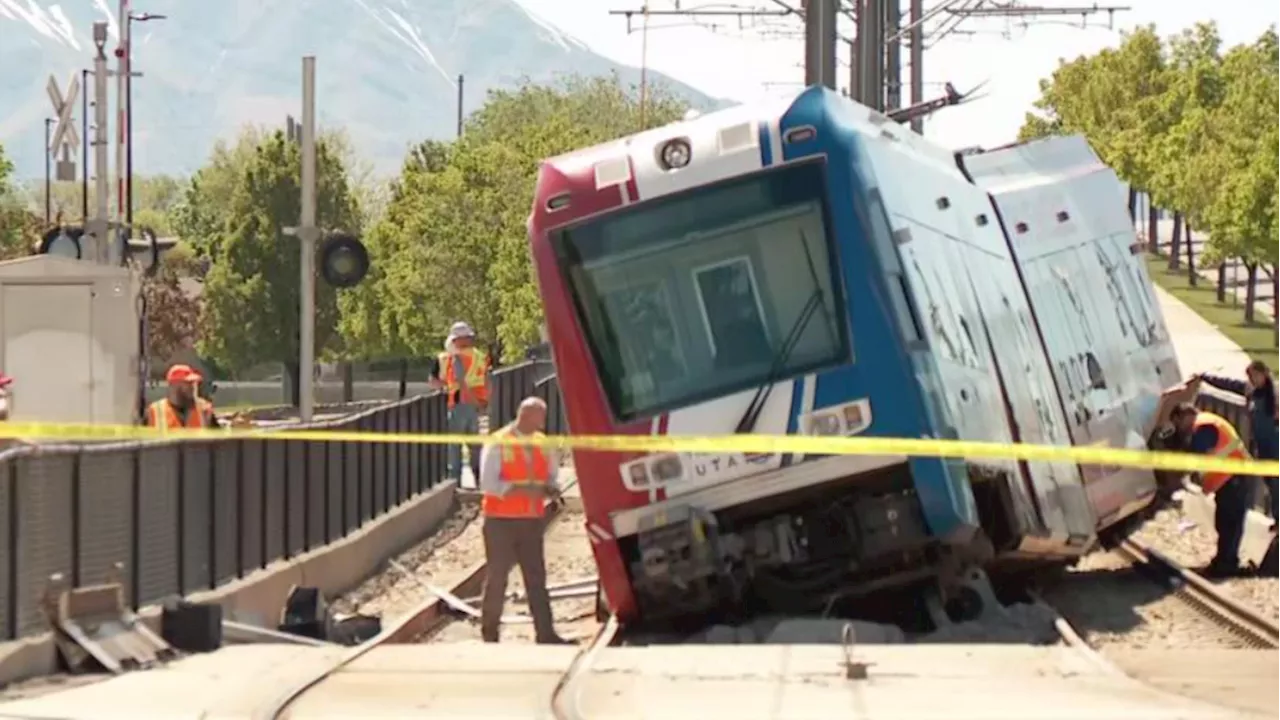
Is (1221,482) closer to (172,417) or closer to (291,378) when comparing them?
(172,417)

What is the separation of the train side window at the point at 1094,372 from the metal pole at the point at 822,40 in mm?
10726

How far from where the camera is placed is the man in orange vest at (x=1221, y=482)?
21.1 m

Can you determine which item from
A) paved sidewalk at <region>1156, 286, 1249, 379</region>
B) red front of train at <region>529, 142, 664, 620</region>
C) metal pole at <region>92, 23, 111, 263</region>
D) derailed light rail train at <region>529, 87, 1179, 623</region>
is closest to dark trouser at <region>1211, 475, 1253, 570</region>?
derailed light rail train at <region>529, 87, 1179, 623</region>

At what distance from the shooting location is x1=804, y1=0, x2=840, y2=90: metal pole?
31.5m

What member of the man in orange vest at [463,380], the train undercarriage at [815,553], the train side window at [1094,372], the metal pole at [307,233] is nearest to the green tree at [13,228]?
the metal pole at [307,233]

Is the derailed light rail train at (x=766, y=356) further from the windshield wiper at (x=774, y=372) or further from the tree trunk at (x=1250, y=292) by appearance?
the tree trunk at (x=1250, y=292)

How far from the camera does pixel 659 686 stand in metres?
13.0

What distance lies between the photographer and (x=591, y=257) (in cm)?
1574

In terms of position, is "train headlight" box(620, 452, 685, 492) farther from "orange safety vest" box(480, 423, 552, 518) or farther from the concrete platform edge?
the concrete platform edge

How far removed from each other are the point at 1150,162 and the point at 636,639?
80.3 meters

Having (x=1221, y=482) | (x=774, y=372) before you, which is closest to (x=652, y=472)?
(x=774, y=372)

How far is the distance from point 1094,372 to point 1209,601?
234 centimetres

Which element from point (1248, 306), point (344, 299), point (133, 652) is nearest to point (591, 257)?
point (133, 652)

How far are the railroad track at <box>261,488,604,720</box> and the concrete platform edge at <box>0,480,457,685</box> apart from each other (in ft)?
3.10
